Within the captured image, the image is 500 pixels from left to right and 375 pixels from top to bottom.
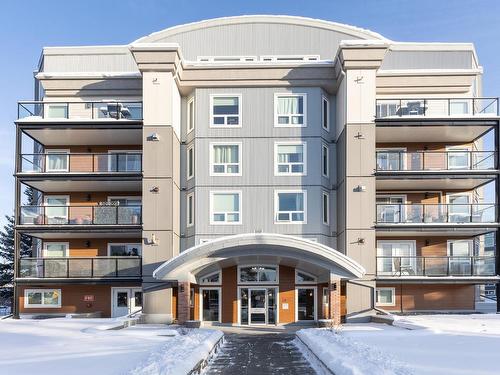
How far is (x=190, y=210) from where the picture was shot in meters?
29.5

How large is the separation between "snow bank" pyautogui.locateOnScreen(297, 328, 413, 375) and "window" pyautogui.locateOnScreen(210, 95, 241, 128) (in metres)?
14.6

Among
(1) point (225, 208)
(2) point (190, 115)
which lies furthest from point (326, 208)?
(2) point (190, 115)

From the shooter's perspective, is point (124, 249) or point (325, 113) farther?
point (124, 249)

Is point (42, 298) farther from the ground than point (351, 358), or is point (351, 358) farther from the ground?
point (351, 358)

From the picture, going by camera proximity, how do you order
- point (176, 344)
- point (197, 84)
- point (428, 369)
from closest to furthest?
point (428, 369) → point (176, 344) → point (197, 84)

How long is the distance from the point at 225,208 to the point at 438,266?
10710mm

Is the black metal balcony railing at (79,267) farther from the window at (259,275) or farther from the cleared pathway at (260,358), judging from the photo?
the cleared pathway at (260,358)

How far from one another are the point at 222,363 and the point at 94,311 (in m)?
16.8

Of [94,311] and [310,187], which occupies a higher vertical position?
[310,187]

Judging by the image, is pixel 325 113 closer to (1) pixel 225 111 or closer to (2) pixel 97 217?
(1) pixel 225 111

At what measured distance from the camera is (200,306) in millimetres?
28516

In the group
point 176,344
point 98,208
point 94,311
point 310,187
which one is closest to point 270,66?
point 310,187

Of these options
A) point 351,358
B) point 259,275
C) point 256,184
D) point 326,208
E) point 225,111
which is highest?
point 225,111

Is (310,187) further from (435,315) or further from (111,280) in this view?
(111,280)
